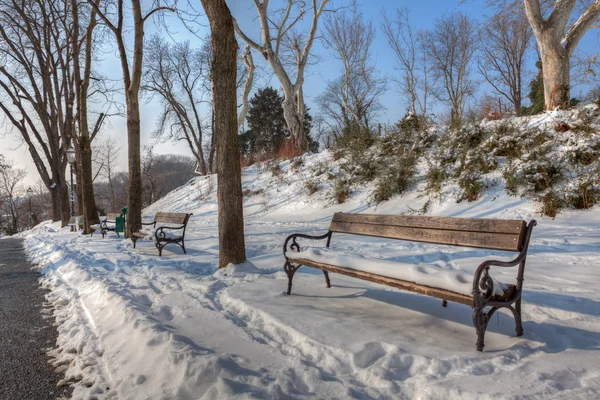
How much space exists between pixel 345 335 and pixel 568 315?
1959 mm

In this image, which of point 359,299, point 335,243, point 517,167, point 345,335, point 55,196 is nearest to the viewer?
point 345,335

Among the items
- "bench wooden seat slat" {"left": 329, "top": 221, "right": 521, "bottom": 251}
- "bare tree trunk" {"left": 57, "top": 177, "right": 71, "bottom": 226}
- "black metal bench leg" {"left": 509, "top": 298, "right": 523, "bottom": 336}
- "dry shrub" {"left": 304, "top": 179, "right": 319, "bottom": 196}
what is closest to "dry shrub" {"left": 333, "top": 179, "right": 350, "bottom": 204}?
"dry shrub" {"left": 304, "top": 179, "right": 319, "bottom": 196}

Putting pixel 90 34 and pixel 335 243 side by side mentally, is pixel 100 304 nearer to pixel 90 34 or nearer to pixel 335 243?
pixel 335 243

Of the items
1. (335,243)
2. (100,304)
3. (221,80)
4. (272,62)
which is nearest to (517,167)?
(335,243)

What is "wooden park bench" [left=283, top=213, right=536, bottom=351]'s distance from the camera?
2.51m

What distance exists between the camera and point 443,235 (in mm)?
3422

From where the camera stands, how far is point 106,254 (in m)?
7.64

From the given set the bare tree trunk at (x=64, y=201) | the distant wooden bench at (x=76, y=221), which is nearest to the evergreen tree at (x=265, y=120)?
the bare tree trunk at (x=64, y=201)

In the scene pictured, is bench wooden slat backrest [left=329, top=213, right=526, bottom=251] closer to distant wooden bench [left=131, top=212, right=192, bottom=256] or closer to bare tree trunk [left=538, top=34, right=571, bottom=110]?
distant wooden bench [left=131, top=212, right=192, bottom=256]

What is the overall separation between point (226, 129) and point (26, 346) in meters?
3.22

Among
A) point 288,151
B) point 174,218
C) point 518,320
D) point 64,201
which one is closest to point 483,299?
point 518,320

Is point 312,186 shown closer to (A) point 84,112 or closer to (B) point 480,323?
(A) point 84,112

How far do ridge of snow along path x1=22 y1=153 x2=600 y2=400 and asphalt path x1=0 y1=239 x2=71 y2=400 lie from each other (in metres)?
0.14

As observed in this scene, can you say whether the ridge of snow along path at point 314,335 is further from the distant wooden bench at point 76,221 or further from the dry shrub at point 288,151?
the dry shrub at point 288,151
